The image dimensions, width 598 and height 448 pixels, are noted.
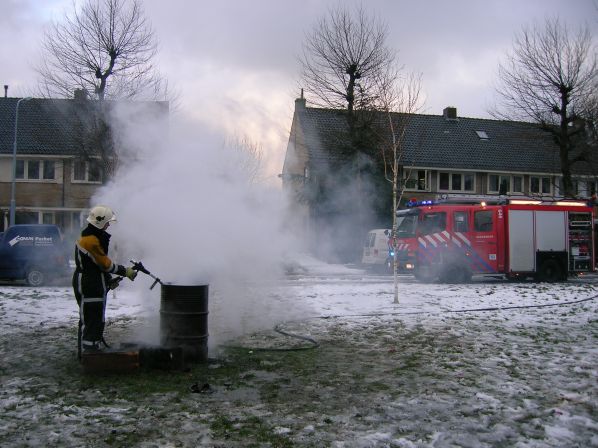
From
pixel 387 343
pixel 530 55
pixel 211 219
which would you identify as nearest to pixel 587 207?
pixel 530 55

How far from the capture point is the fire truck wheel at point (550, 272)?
1897cm

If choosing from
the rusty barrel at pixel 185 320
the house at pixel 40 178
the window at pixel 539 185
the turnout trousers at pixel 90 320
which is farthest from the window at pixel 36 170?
the window at pixel 539 185

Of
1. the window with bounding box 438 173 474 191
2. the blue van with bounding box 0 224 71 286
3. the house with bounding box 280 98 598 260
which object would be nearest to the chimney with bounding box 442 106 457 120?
the house with bounding box 280 98 598 260

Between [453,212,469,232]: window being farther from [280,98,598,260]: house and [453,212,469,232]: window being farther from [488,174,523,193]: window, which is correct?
[488,174,523,193]: window

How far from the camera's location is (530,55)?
26.0 metres

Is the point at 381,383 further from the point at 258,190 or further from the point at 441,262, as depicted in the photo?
the point at 441,262

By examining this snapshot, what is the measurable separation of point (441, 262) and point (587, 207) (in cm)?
664

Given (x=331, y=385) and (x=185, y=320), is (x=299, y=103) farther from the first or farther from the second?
(x=331, y=385)

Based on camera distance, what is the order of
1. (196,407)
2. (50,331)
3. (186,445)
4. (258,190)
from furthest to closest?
(258,190), (50,331), (196,407), (186,445)

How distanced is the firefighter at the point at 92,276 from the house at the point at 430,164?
511 inches

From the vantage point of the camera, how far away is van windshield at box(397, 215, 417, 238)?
1905 centimetres

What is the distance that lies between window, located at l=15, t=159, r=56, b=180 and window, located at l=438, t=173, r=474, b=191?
2557 centimetres

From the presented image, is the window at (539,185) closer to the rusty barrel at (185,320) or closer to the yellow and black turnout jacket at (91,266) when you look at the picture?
the rusty barrel at (185,320)

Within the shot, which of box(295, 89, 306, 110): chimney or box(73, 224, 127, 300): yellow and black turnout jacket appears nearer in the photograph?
box(73, 224, 127, 300): yellow and black turnout jacket
